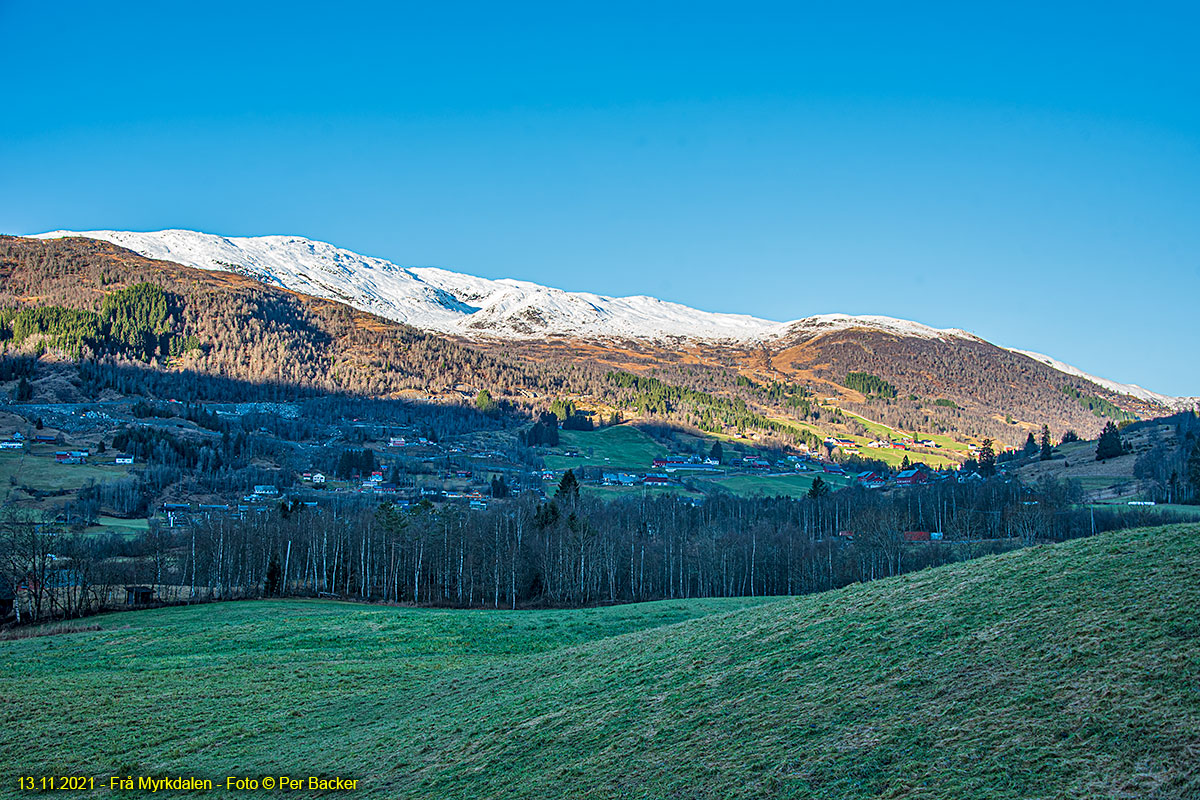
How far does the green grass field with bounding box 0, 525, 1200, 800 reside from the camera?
15195 mm

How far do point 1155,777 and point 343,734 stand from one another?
915 inches

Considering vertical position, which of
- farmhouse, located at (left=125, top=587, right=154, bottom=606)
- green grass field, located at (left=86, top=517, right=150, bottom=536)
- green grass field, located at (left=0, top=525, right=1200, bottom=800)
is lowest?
farmhouse, located at (left=125, top=587, right=154, bottom=606)

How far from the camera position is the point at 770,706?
67.3 ft

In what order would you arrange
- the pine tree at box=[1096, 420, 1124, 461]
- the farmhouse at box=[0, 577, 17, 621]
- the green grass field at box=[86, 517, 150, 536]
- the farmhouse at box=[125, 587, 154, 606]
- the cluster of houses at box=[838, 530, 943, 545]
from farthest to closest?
the pine tree at box=[1096, 420, 1124, 461], the green grass field at box=[86, 517, 150, 536], the cluster of houses at box=[838, 530, 943, 545], the farmhouse at box=[125, 587, 154, 606], the farmhouse at box=[0, 577, 17, 621]

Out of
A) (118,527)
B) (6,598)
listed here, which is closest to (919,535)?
(6,598)

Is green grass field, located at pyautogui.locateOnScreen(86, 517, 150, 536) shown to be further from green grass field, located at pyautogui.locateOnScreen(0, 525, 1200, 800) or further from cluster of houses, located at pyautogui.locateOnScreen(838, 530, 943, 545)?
cluster of houses, located at pyautogui.locateOnScreen(838, 530, 943, 545)

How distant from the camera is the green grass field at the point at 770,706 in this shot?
15.2 metres

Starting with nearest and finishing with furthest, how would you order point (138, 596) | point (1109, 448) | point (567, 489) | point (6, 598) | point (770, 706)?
point (770, 706), point (6, 598), point (138, 596), point (567, 489), point (1109, 448)

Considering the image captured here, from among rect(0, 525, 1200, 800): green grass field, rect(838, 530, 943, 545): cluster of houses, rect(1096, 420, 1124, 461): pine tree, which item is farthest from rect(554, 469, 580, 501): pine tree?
rect(1096, 420, 1124, 461): pine tree

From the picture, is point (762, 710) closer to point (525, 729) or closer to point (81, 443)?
point (525, 729)

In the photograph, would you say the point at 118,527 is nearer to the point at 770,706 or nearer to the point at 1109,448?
the point at 770,706

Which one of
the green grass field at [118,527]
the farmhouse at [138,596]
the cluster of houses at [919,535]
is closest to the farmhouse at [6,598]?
the farmhouse at [138,596]

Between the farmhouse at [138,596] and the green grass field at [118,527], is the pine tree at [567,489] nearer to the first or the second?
the farmhouse at [138,596]

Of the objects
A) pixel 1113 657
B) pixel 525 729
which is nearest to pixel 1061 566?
pixel 1113 657
